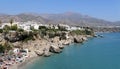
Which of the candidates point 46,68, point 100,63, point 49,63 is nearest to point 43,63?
point 49,63

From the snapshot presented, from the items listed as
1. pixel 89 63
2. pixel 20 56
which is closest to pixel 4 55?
pixel 20 56

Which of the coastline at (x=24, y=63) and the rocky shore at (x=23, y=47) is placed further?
the rocky shore at (x=23, y=47)

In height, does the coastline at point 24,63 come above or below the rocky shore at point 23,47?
below

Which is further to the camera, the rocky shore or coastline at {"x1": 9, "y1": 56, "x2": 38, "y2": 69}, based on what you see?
the rocky shore

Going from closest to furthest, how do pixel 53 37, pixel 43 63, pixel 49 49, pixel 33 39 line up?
pixel 43 63
pixel 49 49
pixel 33 39
pixel 53 37

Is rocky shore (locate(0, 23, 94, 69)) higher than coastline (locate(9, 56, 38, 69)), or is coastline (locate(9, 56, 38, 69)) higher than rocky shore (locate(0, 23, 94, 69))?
rocky shore (locate(0, 23, 94, 69))

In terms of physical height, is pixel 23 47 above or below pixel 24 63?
above

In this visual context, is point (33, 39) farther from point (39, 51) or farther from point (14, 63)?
point (14, 63)

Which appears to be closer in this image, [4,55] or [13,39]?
[4,55]

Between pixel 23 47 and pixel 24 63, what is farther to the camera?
pixel 23 47

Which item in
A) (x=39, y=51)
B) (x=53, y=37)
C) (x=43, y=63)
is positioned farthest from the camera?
(x=53, y=37)
